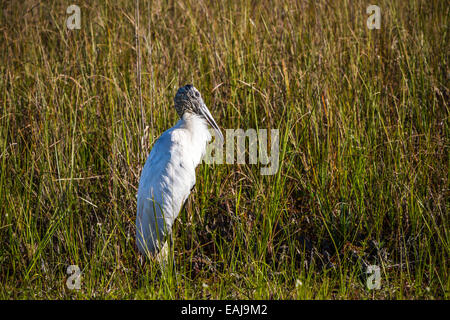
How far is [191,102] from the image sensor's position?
2764 millimetres

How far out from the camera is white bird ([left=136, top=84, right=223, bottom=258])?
2.54 m

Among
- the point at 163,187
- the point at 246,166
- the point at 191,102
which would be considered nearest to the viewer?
the point at 163,187

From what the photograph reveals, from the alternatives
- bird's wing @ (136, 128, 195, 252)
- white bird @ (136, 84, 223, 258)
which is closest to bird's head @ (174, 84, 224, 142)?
white bird @ (136, 84, 223, 258)

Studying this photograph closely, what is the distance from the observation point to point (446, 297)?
2225 mm

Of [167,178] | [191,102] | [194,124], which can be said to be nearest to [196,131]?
[194,124]

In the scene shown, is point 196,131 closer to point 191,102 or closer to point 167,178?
point 191,102

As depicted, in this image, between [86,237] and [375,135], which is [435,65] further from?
[86,237]

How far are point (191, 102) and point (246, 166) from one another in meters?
0.51

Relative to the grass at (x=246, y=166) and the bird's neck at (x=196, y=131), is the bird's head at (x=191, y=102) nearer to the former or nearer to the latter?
the bird's neck at (x=196, y=131)

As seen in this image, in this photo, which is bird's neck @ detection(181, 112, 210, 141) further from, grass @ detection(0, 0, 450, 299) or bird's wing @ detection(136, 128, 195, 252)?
grass @ detection(0, 0, 450, 299)

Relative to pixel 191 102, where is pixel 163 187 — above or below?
below

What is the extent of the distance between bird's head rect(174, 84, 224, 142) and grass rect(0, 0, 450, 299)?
22 centimetres

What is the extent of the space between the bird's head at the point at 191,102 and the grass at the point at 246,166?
0.72ft

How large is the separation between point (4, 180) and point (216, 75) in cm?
148
